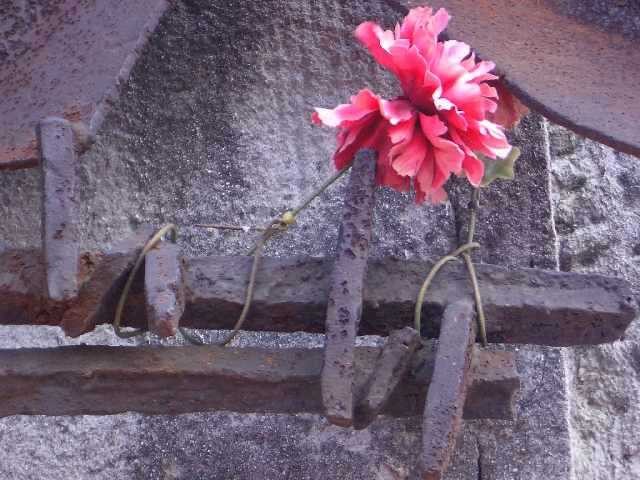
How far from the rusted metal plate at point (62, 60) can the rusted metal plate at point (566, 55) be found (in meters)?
0.31

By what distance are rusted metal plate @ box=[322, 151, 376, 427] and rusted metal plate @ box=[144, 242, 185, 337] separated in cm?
15

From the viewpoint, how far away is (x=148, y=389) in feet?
3.02

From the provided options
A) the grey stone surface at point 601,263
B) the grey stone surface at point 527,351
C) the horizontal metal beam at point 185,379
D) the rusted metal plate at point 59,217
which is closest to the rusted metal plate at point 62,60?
the rusted metal plate at point 59,217

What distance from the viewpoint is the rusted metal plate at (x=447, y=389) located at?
780 millimetres

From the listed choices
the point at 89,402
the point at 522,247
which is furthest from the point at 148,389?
the point at 522,247

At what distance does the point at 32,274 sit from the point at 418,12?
467mm

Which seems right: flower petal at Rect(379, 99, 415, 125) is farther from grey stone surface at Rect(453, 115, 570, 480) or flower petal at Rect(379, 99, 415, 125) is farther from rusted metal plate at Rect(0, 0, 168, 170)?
grey stone surface at Rect(453, 115, 570, 480)

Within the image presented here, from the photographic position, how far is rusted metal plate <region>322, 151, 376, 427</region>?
0.83m

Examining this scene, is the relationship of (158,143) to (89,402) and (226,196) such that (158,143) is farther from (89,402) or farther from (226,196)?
(89,402)

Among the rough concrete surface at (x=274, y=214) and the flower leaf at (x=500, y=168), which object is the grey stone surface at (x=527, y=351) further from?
the flower leaf at (x=500, y=168)

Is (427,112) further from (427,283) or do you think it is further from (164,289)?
(164,289)

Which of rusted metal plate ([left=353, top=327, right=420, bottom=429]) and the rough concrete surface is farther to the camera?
the rough concrete surface

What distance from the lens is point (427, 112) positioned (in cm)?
90

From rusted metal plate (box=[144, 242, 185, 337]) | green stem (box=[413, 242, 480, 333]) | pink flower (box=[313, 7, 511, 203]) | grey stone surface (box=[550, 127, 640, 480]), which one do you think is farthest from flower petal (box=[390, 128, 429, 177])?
grey stone surface (box=[550, 127, 640, 480])
